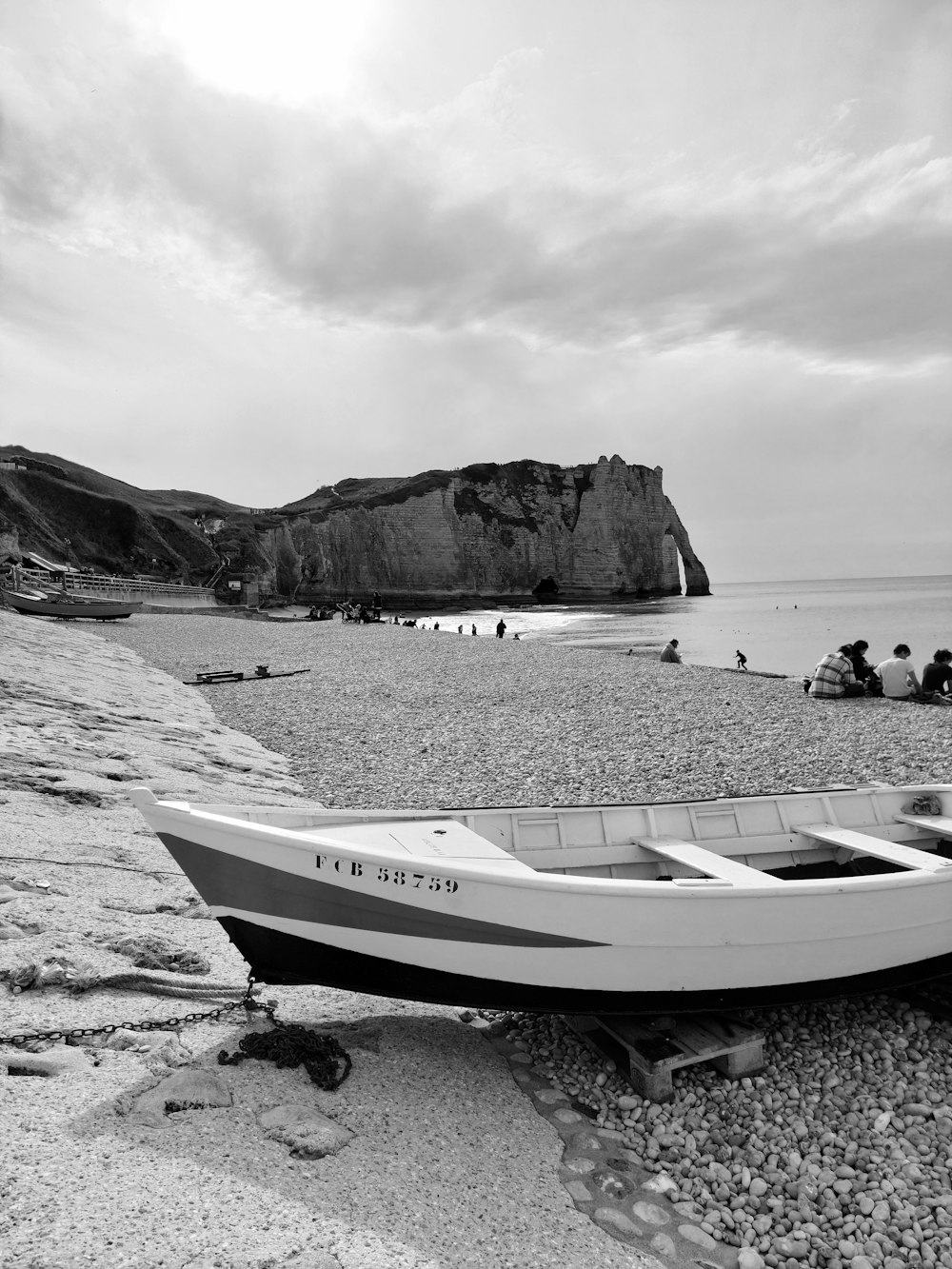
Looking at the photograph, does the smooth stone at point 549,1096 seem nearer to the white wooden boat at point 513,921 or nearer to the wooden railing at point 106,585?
the white wooden boat at point 513,921

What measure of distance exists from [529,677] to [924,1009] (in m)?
17.3

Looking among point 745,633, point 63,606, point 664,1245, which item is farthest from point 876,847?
point 745,633

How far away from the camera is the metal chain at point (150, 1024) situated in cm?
395

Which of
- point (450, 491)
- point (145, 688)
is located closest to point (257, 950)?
point (145, 688)

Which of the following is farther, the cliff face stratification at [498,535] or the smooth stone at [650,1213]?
the cliff face stratification at [498,535]

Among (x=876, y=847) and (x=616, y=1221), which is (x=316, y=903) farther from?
(x=876, y=847)

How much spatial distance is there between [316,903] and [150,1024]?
119cm

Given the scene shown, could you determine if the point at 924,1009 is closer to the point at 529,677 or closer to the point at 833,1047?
the point at 833,1047

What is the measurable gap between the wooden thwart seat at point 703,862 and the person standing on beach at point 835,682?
1377cm

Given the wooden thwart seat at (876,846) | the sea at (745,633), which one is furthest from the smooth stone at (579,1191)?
the sea at (745,633)

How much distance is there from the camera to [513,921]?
14.4 feet

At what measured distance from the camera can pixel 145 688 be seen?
58.7 ft

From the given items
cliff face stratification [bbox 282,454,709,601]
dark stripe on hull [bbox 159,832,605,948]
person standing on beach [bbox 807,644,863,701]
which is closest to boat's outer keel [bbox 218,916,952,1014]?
dark stripe on hull [bbox 159,832,605,948]

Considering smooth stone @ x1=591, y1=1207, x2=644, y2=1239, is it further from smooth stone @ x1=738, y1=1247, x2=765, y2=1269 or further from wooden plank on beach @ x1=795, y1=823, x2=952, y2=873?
wooden plank on beach @ x1=795, y1=823, x2=952, y2=873
